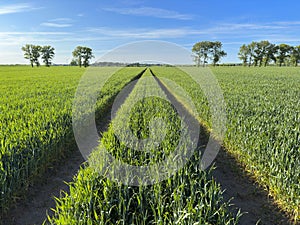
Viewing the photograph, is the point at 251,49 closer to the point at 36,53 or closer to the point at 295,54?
the point at 295,54

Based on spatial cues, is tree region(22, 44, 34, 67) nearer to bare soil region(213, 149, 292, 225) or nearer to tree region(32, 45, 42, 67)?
tree region(32, 45, 42, 67)

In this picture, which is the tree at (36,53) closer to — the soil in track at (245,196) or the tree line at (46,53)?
the tree line at (46,53)

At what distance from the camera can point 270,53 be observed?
287 ft

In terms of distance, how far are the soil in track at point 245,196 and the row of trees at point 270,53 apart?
306 ft

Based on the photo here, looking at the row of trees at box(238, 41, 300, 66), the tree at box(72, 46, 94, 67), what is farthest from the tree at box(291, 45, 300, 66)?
the tree at box(72, 46, 94, 67)

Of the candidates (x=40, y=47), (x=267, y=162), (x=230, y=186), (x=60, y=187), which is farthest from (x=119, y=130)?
(x=40, y=47)

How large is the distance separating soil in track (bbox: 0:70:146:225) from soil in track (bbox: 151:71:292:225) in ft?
10.7

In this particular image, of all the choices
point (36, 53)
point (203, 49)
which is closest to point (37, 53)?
point (36, 53)

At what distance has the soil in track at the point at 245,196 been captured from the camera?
402 cm

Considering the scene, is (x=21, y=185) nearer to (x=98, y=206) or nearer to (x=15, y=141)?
(x=15, y=141)

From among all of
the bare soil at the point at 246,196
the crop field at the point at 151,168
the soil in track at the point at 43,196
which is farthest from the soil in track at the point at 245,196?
the soil in track at the point at 43,196

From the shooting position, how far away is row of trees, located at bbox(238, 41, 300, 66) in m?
86.9

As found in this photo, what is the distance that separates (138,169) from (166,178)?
26.6 inches

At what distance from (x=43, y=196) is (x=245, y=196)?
4131mm
